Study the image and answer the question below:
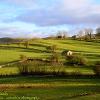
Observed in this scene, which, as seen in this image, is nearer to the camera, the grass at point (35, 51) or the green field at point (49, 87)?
the green field at point (49, 87)

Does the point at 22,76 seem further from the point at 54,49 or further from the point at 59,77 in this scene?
the point at 54,49

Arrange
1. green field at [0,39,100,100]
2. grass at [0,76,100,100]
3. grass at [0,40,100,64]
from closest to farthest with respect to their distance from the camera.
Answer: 1. green field at [0,39,100,100]
2. grass at [0,76,100,100]
3. grass at [0,40,100,64]

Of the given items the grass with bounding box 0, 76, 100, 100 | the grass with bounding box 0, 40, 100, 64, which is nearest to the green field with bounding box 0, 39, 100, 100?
the grass with bounding box 0, 76, 100, 100

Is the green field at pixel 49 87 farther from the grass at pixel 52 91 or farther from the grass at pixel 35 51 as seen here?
the grass at pixel 35 51

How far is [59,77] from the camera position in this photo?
193ft

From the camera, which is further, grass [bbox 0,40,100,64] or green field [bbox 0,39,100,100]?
grass [bbox 0,40,100,64]

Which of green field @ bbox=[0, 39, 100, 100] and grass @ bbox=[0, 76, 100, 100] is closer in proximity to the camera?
green field @ bbox=[0, 39, 100, 100]

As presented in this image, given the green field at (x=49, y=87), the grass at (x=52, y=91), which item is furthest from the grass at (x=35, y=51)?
the grass at (x=52, y=91)

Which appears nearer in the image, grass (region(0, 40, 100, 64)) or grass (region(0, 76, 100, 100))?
grass (region(0, 76, 100, 100))

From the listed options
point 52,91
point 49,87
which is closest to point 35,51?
point 49,87

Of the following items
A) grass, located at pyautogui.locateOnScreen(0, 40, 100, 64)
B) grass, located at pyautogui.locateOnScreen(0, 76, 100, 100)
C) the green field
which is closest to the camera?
the green field

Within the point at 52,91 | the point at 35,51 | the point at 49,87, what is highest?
the point at 52,91

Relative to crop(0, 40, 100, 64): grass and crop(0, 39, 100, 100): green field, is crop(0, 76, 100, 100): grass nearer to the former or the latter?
crop(0, 39, 100, 100): green field

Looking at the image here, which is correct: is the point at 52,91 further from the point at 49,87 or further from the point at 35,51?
the point at 35,51
